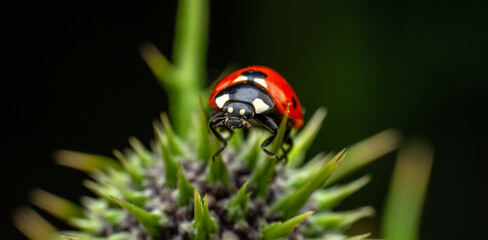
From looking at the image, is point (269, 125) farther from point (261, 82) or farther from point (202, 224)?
point (202, 224)

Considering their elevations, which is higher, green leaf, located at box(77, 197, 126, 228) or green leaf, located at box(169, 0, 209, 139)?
A: green leaf, located at box(169, 0, 209, 139)

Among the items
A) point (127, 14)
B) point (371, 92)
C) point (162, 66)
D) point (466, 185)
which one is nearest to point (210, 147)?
point (162, 66)

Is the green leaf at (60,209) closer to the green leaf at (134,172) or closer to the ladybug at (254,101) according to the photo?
the green leaf at (134,172)

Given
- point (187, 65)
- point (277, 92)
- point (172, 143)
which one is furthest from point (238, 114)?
point (187, 65)

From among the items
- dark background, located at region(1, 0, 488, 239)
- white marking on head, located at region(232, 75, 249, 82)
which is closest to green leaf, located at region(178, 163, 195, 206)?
white marking on head, located at region(232, 75, 249, 82)

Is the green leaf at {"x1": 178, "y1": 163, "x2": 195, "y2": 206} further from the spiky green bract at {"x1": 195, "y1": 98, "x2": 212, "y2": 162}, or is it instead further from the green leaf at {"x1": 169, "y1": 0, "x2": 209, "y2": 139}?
the green leaf at {"x1": 169, "y1": 0, "x2": 209, "y2": 139}

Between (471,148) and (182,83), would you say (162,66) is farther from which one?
(471,148)
